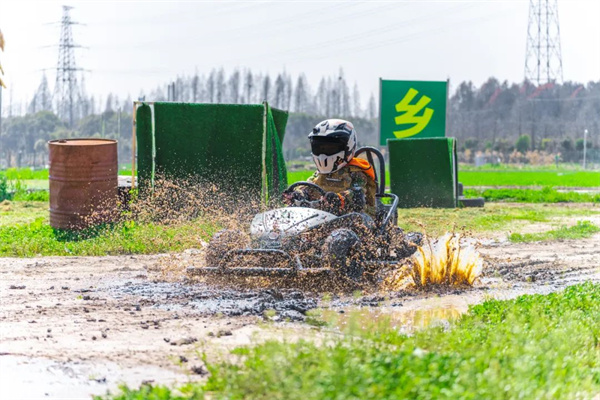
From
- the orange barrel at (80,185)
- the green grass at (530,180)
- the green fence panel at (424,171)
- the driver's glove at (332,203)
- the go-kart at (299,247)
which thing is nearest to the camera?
the go-kart at (299,247)

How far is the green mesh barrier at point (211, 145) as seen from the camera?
54.7 feet

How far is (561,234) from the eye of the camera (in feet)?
56.2

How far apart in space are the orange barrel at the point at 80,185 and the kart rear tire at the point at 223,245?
560cm

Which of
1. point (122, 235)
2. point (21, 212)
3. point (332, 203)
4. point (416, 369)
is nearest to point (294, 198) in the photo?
point (332, 203)

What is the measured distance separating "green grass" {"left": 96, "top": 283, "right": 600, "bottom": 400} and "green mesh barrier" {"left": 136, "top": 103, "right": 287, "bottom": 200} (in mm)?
9559

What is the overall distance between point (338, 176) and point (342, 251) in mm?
1639

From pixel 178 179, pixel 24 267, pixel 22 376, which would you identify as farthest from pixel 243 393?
pixel 178 179

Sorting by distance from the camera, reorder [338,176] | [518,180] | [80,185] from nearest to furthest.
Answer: [338,176] < [80,185] < [518,180]

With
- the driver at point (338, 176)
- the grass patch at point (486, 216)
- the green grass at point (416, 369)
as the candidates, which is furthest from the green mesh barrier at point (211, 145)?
the green grass at point (416, 369)

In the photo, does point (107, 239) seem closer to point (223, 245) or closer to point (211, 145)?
point (211, 145)

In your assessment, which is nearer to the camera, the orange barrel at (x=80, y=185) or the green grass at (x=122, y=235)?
the green grass at (x=122, y=235)

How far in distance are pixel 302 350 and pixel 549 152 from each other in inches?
2956

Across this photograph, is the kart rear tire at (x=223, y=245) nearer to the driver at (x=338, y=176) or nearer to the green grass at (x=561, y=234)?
the driver at (x=338, y=176)

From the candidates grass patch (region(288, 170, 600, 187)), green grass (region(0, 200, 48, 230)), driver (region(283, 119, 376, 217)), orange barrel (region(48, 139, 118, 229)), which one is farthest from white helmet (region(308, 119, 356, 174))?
grass patch (region(288, 170, 600, 187))
